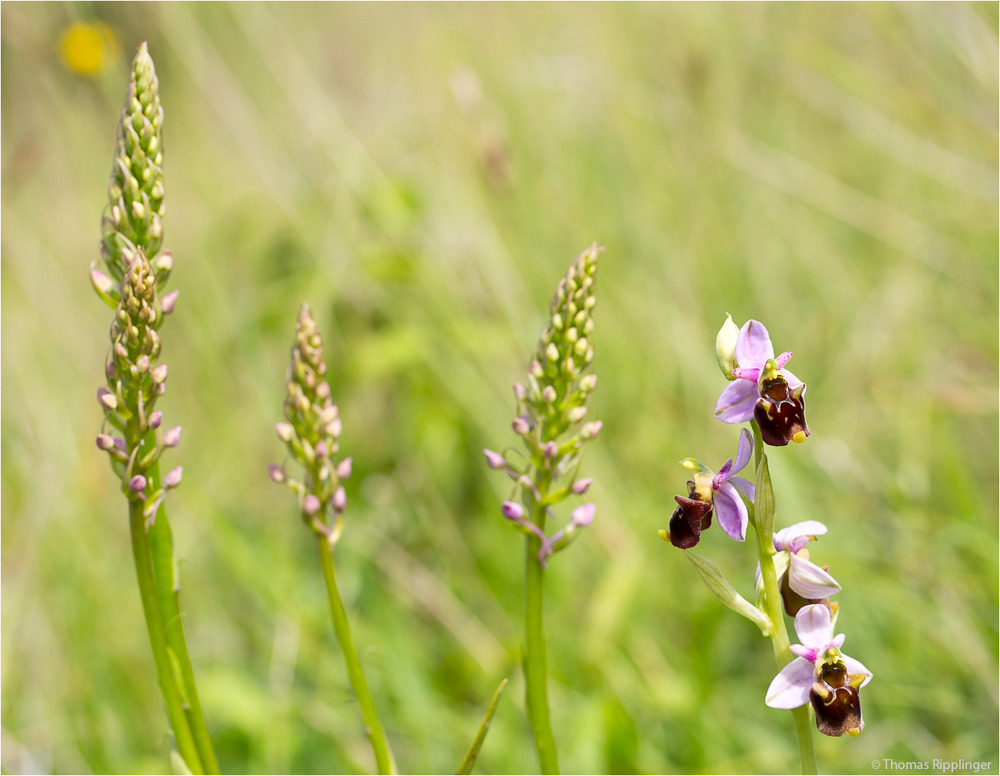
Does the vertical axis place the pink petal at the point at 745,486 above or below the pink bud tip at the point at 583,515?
above

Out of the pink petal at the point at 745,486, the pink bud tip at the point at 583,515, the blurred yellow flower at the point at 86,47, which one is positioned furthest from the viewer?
the blurred yellow flower at the point at 86,47

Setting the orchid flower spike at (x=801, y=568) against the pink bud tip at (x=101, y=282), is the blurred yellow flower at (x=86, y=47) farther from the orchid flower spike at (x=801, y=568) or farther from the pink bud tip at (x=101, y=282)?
the orchid flower spike at (x=801, y=568)

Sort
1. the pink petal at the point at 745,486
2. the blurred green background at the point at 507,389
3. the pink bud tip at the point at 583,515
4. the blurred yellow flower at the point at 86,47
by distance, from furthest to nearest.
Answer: the blurred yellow flower at the point at 86,47
the blurred green background at the point at 507,389
the pink bud tip at the point at 583,515
the pink petal at the point at 745,486

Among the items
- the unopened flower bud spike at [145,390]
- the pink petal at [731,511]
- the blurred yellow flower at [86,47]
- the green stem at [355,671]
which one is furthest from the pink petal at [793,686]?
the blurred yellow flower at [86,47]

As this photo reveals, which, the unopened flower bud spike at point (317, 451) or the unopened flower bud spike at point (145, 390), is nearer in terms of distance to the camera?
the unopened flower bud spike at point (145, 390)

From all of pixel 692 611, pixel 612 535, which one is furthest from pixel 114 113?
pixel 692 611

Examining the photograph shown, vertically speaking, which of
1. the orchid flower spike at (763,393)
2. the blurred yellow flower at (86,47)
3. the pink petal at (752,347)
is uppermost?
the blurred yellow flower at (86,47)

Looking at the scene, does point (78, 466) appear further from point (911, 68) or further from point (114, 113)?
point (911, 68)
